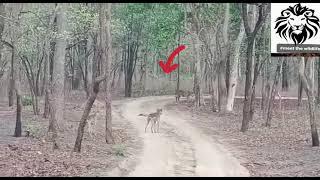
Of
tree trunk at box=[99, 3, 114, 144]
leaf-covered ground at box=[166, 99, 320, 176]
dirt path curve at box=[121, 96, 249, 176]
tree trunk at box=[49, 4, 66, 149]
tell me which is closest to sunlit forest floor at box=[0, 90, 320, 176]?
leaf-covered ground at box=[166, 99, 320, 176]

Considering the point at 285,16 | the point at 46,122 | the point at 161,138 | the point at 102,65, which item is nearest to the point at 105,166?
the point at 102,65

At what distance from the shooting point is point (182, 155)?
14.7 meters

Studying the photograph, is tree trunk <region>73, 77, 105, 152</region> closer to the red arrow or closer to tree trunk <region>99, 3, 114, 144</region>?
tree trunk <region>99, 3, 114, 144</region>

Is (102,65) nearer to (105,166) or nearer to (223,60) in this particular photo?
(105,166)

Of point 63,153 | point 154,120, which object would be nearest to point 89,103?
point 63,153

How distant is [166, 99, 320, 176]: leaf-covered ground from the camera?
1325 cm

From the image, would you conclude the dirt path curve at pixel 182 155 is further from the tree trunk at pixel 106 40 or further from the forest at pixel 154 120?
the tree trunk at pixel 106 40

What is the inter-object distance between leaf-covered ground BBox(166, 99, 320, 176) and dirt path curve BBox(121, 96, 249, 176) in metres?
0.60

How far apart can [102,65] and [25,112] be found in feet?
41.7

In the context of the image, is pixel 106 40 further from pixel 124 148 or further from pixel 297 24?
pixel 297 24

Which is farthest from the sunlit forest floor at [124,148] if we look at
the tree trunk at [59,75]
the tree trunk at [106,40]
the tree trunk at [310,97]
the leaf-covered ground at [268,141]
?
the tree trunk at [106,40]

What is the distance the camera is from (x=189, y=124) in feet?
73.3

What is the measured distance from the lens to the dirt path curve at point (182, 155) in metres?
12.5

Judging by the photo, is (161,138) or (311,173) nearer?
(311,173)
